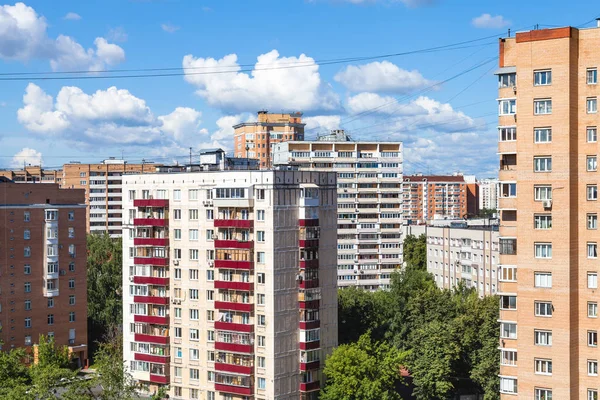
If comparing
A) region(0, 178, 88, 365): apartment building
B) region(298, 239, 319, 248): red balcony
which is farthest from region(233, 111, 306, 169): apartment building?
region(298, 239, 319, 248): red balcony

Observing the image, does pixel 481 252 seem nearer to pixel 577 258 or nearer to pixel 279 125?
pixel 577 258

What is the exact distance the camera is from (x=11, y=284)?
Result: 7681cm

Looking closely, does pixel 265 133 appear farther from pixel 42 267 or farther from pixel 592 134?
pixel 592 134

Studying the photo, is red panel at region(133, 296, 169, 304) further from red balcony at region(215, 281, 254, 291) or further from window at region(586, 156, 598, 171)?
window at region(586, 156, 598, 171)

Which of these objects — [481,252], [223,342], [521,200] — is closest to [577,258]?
[521,200]

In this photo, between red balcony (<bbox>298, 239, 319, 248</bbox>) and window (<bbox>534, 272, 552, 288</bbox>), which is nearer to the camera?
window (<bbox>534, 272, 552, 288</bbox>)

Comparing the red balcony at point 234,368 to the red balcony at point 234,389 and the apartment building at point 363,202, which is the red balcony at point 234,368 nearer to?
the red balcony at point 234,389

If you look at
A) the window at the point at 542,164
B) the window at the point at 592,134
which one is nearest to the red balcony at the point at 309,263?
the window at the point at 542,164

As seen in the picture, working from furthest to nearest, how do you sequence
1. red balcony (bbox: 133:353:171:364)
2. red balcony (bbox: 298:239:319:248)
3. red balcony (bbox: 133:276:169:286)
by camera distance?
1. red balcony (bbox: 133:276:169:286)
2. red balcony (bbox: 133:353:171:364)
3. red balcony (bbox: 298:239:319:248)

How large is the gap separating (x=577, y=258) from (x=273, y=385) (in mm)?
24585

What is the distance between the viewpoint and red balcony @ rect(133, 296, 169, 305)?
6412 cm

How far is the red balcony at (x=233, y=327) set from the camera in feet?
193

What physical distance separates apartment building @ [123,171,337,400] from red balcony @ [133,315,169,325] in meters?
0.08

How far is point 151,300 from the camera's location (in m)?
64.8
